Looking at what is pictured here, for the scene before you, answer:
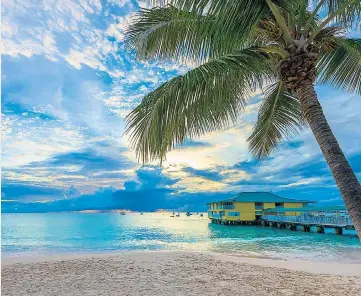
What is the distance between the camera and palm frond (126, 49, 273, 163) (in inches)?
182

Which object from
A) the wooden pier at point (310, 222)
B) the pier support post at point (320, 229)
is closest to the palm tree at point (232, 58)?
the wooden pier at point (310, 222)

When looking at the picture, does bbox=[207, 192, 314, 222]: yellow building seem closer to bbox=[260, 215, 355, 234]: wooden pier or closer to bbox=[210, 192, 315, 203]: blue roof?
bbox=[210, 192, 315, 203]: blue roof

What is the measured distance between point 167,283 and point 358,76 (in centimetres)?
655

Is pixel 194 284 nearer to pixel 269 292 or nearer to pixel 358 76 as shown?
pixel 269 292

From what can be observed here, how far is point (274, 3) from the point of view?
442 cm

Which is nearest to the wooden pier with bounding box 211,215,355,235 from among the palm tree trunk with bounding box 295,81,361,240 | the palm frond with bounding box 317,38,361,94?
the palm frond with bounding box 317,38,361,94

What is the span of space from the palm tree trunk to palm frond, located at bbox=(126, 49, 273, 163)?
0.95 m

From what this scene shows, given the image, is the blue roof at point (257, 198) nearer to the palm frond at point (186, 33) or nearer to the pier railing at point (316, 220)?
the pier railing at point (316, 220)

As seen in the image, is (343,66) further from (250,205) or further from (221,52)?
(250,205)

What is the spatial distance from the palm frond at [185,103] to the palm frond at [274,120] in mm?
1910

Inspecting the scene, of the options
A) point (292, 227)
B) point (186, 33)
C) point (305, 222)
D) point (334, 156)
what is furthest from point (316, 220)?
point (334, 156)

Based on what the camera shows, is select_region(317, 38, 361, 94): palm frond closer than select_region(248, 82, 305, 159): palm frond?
Yes

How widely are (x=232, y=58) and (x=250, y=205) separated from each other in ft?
146

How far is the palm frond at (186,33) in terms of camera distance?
4441 mm
